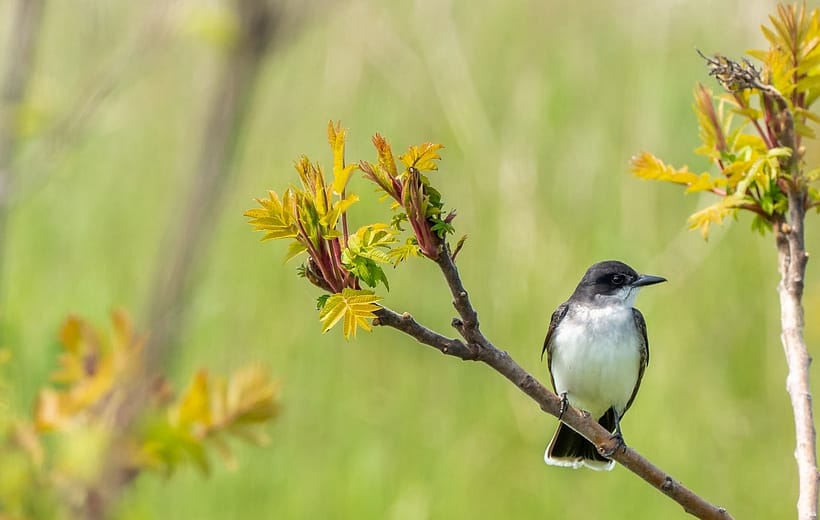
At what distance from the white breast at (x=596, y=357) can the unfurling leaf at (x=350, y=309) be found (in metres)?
2.16

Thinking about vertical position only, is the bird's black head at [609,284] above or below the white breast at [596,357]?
above

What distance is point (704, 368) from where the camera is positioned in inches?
260

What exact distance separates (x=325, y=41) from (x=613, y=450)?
6.28 meters

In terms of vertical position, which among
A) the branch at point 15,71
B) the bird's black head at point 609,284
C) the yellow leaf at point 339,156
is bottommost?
the bird's black head at point 609,284

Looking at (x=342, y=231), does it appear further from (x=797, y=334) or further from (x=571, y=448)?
(x=571, y=448)

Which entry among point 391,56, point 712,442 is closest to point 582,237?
point 712,442

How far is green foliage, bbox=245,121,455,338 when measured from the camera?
158 centimetres

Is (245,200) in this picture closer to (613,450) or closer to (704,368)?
(704,368)

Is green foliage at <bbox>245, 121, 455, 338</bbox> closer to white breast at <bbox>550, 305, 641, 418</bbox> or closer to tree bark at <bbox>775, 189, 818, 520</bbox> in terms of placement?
tree bark at <bbox>775, 189, 818, 520</bbox>

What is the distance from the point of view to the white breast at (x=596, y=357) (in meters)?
3.64

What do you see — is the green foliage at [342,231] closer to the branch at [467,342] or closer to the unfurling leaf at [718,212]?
the branch at [467,342]

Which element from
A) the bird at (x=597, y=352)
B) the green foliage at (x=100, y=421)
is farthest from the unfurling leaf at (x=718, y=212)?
the bird at (x=597, y=352)

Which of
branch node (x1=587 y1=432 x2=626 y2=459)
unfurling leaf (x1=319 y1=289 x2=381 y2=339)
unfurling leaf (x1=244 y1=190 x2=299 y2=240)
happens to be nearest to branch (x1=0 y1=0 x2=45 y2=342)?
unfurling leaf (x1=244 y1=190 x2=299 y2=240)

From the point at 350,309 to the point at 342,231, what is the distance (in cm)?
15
